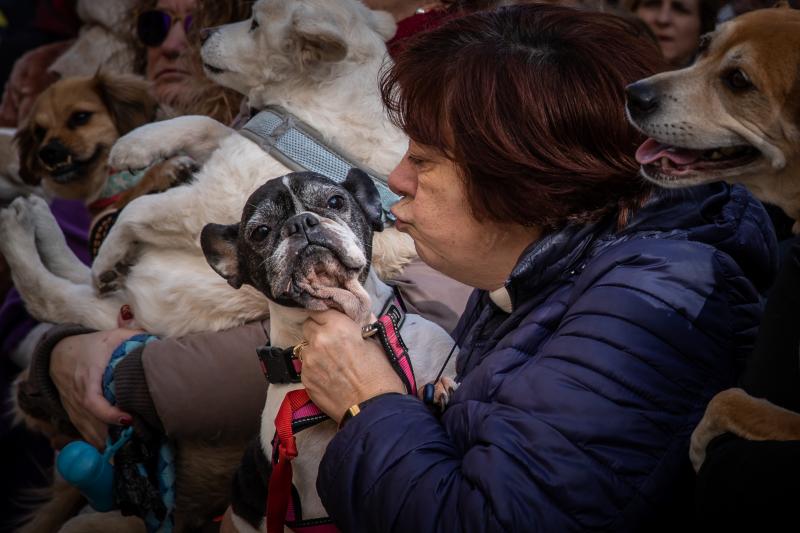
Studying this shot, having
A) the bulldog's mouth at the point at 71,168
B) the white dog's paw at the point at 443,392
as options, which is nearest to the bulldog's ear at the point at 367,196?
the white dog's paw at the point at 443,392

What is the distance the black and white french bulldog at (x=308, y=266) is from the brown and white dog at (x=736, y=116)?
62cm

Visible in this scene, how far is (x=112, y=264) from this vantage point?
8.33 feet

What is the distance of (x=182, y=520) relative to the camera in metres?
2.33

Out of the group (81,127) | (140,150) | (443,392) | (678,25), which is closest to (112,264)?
(140,150)

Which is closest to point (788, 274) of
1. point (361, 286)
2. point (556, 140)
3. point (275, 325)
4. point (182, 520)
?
point (556, 140)

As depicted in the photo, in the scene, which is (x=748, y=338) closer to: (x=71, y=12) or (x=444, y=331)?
(x=444, y=331)

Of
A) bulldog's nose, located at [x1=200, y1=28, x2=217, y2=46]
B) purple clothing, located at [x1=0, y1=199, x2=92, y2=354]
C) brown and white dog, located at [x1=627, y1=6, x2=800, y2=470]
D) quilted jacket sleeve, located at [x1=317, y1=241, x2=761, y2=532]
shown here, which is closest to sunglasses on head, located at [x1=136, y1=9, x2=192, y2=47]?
bulldog's nose, located at [x1=200, y1=28, x2=217, y2=46]

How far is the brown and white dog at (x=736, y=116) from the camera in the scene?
1471mm

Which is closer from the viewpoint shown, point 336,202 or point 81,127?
point 336,202

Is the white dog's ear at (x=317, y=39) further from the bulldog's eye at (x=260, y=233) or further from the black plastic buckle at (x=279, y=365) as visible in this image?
the black plastic buckle at (x=279, y=365)

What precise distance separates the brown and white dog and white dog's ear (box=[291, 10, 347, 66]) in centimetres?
122

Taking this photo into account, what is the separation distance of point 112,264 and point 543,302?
152 centimetres

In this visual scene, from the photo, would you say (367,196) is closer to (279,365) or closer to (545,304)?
(279,365)

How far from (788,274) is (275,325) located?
105cm
